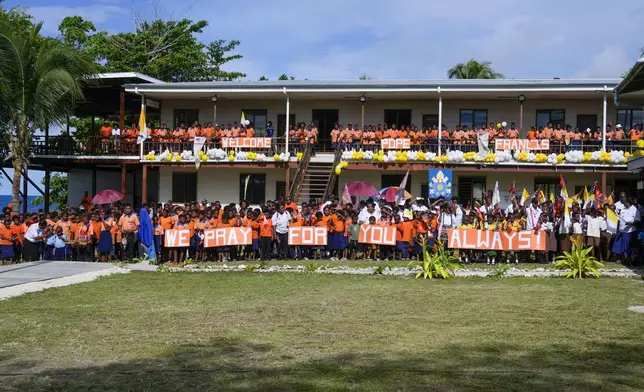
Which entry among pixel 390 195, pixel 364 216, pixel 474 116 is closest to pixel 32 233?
pixel 364 216

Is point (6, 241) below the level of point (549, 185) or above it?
below

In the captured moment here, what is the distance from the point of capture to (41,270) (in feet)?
55.9

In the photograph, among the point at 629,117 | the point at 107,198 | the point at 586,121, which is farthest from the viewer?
the point at 586,121

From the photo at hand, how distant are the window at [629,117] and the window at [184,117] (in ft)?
57.5

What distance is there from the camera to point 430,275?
15.4m

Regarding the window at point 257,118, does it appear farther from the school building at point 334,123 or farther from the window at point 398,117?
the window at point 398,117

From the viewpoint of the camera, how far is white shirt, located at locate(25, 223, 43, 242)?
1986 cm

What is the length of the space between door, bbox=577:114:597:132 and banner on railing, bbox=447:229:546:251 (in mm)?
11867

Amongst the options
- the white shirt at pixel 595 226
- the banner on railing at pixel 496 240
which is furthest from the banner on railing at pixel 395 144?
the white shirt at pixel 595 226

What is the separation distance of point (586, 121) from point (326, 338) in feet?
74.6

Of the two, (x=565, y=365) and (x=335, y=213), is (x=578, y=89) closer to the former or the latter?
(x=335, y=213)

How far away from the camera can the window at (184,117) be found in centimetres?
3172

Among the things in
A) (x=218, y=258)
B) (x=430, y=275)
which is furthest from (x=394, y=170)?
(x=430, y=275)

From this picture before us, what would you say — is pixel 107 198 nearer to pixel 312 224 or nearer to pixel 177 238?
pixel 177 238
